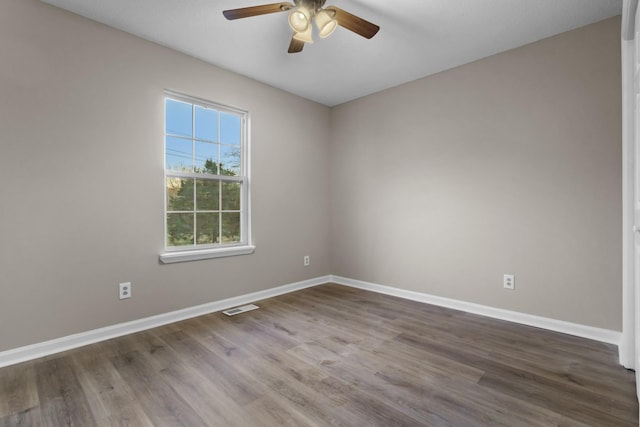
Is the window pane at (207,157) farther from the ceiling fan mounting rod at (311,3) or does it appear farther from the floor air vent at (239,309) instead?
the ceiling fan mounting rod at (311,3)

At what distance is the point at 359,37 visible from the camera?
2598 mm

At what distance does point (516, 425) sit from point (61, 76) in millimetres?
3595

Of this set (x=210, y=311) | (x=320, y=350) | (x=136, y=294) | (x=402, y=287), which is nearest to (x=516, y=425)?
(x=320, y=350)

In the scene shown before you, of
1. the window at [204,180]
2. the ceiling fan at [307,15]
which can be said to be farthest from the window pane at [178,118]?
the ceiling fan at [307,15]

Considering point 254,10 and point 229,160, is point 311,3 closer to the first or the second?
point 254,10

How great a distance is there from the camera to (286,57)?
294cm

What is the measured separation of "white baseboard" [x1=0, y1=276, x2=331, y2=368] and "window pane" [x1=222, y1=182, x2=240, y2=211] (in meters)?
0.98

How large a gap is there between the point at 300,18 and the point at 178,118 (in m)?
1.61

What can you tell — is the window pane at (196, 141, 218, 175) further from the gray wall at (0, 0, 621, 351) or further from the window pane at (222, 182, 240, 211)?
the gray wall at (0, 0, 621, 351)

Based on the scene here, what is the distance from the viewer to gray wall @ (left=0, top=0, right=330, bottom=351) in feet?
6.79

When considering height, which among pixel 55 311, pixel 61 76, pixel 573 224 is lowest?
pixel 55 311

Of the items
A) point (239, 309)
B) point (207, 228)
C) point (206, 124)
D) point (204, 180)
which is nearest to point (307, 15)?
point (206, 124)

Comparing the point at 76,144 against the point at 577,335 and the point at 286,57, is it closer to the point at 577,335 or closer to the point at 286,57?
the point at 286,57

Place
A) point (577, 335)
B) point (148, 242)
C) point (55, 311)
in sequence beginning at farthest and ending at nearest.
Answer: point (148, 242), point (577, 335), point (55, 311)
